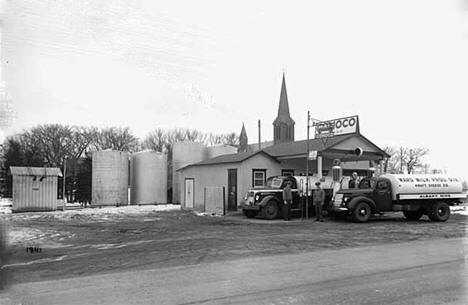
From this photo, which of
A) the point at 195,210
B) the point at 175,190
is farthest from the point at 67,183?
the point at 195,210

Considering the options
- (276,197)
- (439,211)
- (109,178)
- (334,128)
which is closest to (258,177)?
(276,197)

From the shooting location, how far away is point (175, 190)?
33.1 meters

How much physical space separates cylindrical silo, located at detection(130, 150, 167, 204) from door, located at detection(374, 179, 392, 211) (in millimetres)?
19297

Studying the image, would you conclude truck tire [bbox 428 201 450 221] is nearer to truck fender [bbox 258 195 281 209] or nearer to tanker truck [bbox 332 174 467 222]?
tanker truck [bbox 332 174 467 222]

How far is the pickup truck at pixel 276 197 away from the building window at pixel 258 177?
1890 millimetres

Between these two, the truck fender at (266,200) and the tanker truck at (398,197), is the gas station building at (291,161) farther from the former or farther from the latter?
the tanker truck at (398,197)

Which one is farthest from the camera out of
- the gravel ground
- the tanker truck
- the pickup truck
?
the pickup truck

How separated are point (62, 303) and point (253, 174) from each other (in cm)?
1679

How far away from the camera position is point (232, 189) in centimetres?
2120

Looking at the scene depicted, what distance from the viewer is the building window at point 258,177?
20953 millimetres

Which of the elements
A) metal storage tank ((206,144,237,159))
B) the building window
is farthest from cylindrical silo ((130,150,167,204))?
the building window

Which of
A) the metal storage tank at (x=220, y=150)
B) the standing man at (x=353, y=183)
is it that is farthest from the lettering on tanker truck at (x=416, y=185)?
the metal storage tank at (x=220, y=150)

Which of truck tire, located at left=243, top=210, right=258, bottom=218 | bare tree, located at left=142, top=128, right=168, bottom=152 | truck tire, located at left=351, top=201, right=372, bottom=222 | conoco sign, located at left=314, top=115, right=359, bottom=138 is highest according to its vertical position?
conoco sign, located at left=314, top=115, right=359, bottom=138

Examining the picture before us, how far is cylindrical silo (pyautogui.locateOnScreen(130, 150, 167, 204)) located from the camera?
1273 inches
